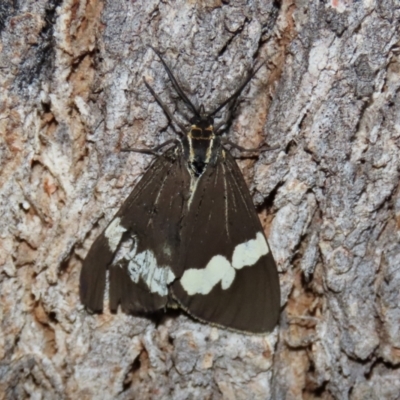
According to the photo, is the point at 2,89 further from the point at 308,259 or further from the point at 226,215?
the point at 308,259

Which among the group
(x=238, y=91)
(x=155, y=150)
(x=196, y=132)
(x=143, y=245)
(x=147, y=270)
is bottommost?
(x=147, y=270)

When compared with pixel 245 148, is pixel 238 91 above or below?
above

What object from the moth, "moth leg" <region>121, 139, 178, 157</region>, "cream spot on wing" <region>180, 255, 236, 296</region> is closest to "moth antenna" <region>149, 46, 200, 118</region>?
the moth

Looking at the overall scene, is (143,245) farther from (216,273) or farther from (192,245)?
(216,273)

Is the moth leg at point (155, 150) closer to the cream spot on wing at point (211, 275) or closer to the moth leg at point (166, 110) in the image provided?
the moth leg at point (166, 110)

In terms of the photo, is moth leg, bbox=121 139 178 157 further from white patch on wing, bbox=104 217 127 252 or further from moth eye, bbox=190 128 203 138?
white patch on wing, bbox=104 217 127 252

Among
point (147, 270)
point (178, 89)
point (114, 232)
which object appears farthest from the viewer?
point (147, 270)

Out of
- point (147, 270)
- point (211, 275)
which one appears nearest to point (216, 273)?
point (211, 275)
